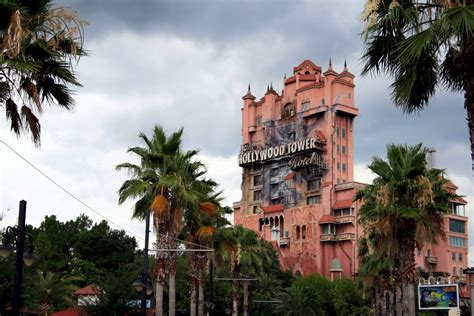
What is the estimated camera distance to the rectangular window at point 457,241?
375 ft

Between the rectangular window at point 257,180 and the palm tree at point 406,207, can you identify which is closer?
the palm tree at point 406,207

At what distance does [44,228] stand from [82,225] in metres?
8.12

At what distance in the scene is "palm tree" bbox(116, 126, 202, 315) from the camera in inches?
1187

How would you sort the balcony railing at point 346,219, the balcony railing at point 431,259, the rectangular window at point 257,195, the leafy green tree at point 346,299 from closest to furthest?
the leafy green tree at point 346,299 < the balcony railing at point 346,219 < the balcony railing at point 431,259 < the rectangular window at point 257,195

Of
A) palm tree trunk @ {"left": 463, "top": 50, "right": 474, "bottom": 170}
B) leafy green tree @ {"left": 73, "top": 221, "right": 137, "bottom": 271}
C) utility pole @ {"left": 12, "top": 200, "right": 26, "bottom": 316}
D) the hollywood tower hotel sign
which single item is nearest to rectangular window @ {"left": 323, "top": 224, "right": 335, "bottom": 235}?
the hollywood tower hotel sign

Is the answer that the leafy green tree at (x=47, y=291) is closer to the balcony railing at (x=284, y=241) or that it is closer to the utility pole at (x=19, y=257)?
the utility pole at (x=19, y=257)

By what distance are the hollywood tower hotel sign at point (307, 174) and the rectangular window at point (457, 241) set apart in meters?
20.6

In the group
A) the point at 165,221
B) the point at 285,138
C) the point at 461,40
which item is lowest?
the point at 165,221

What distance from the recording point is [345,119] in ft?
361

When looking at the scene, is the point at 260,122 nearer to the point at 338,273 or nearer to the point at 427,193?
the point at 338,273

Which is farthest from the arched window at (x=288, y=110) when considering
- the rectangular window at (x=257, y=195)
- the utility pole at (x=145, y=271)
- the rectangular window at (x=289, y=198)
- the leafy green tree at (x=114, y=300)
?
the utility pole at (x=145, y=271)

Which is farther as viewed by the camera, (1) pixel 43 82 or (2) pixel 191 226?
(2) pixel 191 226

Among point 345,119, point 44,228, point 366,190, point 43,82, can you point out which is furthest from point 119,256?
point 43,82

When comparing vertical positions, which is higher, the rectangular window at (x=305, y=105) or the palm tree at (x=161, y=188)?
the rectangular window at (x=305, y=105)
